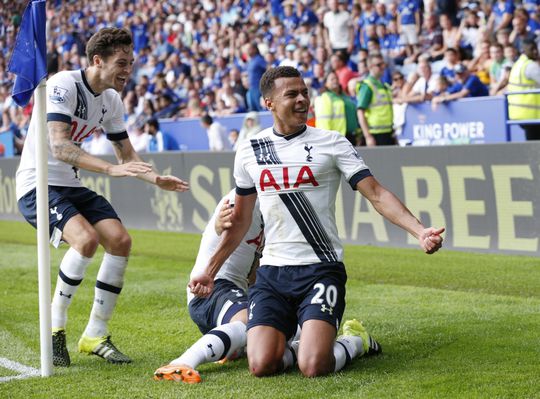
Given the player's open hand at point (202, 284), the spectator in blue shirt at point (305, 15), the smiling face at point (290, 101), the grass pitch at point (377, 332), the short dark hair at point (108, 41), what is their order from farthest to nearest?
the spectator in blue shirt at point (305, 15) < the short dark hair at point (108, 41) < the player's open hand at point (202, 284) < the smiling face at point (290, 101) < the grass pitch at point (377, 332)

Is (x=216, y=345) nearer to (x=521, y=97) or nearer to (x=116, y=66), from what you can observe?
(x=116, y=66)

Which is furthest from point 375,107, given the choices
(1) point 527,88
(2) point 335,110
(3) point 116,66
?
(3) point 116,66

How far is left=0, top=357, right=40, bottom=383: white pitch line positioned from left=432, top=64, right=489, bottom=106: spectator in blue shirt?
353 inches

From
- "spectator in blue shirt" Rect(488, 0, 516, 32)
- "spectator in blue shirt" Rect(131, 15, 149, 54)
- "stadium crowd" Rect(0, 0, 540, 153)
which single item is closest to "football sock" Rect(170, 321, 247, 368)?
"stadium crowd" Rect(0, 0, 540, 153)

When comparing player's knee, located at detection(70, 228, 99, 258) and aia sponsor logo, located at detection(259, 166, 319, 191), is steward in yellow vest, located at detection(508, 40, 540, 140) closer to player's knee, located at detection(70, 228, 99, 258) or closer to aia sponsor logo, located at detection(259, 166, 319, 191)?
aia sponsor logo, located at detection(259, 166, 319, 191)

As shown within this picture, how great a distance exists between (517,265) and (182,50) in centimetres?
1598

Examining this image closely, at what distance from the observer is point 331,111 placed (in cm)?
1462

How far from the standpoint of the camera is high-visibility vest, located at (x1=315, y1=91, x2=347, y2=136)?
14.6 m

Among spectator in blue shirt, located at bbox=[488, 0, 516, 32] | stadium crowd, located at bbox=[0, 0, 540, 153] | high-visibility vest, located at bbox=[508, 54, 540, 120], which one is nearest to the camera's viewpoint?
high-visibility vest, located at bbox=[508, 54, 540, 120]

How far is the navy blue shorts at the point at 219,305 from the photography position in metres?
6.23

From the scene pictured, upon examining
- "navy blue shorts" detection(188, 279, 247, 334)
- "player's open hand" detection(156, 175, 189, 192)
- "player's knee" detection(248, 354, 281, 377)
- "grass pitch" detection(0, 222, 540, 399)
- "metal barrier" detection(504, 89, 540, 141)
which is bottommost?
"grass pitch" detection(0, 222, 540, 399)

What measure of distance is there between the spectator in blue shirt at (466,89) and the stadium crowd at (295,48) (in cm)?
2

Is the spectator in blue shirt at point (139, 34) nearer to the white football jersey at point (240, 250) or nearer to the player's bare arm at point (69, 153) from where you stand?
the player's bare arm at point (69, 153)

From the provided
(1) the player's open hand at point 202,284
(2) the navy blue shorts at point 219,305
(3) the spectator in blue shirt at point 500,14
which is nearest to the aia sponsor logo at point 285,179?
(1) the player's open hand at point 202,284
